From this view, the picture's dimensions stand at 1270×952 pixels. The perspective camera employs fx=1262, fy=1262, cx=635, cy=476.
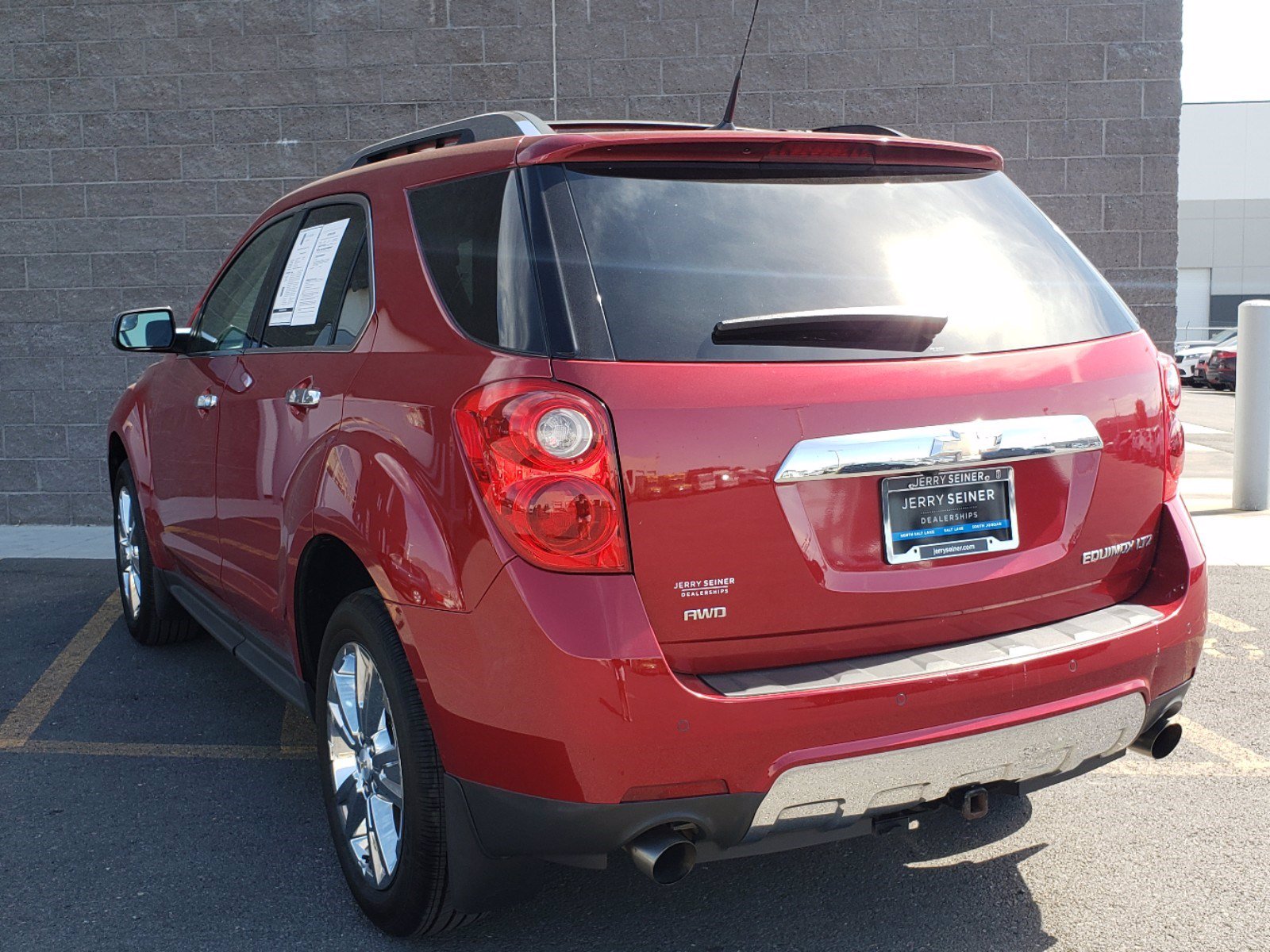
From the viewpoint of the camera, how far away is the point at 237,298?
4234mm

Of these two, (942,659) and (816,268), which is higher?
(816,268)

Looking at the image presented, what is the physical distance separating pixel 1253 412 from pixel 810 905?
6714 mm

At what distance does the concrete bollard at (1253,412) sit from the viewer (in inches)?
329

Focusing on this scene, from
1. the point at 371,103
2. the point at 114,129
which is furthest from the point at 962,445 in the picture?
the point at 114,129

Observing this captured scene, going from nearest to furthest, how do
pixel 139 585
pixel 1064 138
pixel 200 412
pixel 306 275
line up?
pixel 306 275 < pixel 200 412 < pixel 139 585 < pixel 1064 138

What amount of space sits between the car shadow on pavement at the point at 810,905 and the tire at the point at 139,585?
8.80 ft

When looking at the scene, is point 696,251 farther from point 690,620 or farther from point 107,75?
point 107,75

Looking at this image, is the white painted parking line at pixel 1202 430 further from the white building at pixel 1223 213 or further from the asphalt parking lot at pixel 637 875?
the white building at pixel 1223 213

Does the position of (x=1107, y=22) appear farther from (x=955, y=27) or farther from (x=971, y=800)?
(x=971, y=800)

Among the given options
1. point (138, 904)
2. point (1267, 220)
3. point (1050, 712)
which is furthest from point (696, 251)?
point (1267, 220)

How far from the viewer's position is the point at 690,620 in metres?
2.34

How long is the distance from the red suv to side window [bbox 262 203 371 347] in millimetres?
94

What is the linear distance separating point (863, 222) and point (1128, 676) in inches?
44.3

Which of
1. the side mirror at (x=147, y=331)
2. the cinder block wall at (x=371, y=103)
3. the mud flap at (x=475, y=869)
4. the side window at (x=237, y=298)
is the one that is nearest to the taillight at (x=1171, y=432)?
the mud flap at (x=475, y=869)
